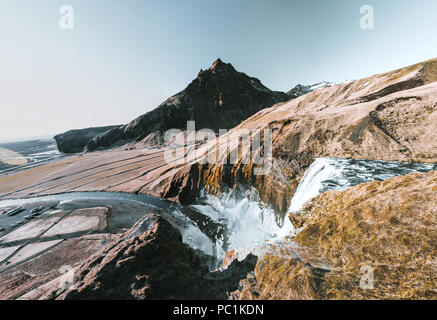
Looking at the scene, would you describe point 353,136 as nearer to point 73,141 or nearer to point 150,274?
point 150,274

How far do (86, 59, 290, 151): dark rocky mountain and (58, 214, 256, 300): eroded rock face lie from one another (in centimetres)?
8496

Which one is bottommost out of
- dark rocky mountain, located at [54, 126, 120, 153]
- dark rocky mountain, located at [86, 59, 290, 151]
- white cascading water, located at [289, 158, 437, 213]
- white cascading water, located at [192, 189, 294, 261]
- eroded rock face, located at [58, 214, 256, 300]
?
white cascading water, located at [192, 189, 294, 261]

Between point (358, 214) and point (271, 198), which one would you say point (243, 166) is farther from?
point (358, 214)

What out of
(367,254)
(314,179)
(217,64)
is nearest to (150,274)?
(367,254)

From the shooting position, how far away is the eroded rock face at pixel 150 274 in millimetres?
4469

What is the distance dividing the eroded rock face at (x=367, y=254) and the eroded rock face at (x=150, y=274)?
80 cm

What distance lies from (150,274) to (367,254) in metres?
6.06

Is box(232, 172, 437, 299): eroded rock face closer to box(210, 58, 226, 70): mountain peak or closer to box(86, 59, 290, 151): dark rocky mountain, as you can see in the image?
box(86, 59, 290, 151): dark rocky mountain

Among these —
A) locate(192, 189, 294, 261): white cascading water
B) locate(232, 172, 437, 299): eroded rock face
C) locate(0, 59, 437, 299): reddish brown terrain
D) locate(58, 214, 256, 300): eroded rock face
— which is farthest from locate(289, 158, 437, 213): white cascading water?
locate(58, 214, 256, 300): eroded rock face

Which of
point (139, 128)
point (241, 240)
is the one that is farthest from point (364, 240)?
point (139, 128)

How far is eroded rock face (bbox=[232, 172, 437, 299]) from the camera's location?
346 cm

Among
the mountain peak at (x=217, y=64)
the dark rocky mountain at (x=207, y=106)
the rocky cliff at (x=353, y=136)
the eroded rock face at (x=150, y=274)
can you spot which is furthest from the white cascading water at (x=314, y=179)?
the mountain peak at (x=217, y=64)

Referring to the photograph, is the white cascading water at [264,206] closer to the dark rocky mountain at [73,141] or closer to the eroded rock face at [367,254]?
the eroded rock face at [367,254]

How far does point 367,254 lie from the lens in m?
4.12
